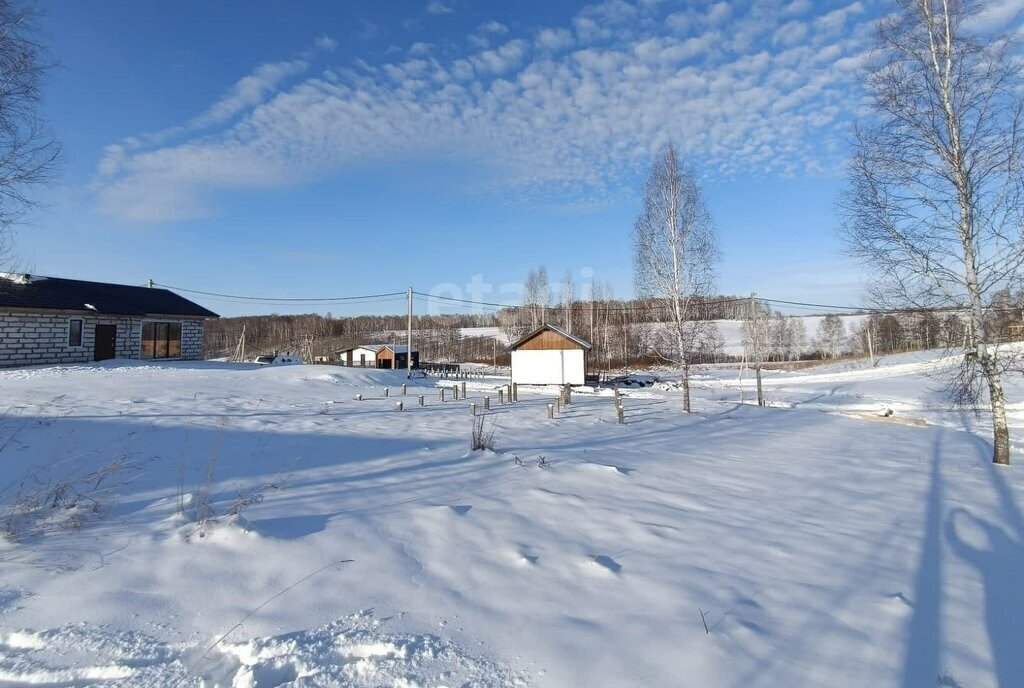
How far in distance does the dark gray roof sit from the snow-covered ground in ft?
53.0

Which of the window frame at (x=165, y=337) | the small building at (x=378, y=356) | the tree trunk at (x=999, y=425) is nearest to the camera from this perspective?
the tree trunk at (x=999, y=425)

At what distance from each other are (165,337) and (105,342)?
9.41ft

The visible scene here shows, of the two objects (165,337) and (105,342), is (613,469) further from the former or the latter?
(165,337)

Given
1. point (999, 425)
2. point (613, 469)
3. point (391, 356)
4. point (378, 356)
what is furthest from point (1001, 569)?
point (378, 356)

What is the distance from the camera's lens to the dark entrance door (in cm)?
2169

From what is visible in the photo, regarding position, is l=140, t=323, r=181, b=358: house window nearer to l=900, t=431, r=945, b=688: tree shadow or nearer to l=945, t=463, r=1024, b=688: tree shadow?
l=900, t=431, r=945, b=688: tree shadow

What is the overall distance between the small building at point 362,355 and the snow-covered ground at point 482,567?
43728 mm

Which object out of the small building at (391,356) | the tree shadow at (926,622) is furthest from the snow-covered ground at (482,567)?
the small building at (391,356)

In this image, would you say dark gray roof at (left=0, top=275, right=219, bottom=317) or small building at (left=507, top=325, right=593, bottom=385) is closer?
dark gray roof at (left=0, top=275, right=219, bottom=317)

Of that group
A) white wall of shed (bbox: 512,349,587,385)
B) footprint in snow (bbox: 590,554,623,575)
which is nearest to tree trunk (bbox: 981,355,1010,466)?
footprint in snow (bbox: 590,554,623,575)

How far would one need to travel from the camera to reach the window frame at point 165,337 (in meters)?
23.5

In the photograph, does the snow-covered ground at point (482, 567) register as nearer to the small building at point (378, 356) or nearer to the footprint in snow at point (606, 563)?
the footprint in snow at point (606, 563)

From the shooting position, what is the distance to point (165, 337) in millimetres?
24781

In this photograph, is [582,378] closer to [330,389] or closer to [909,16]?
[330,389]
